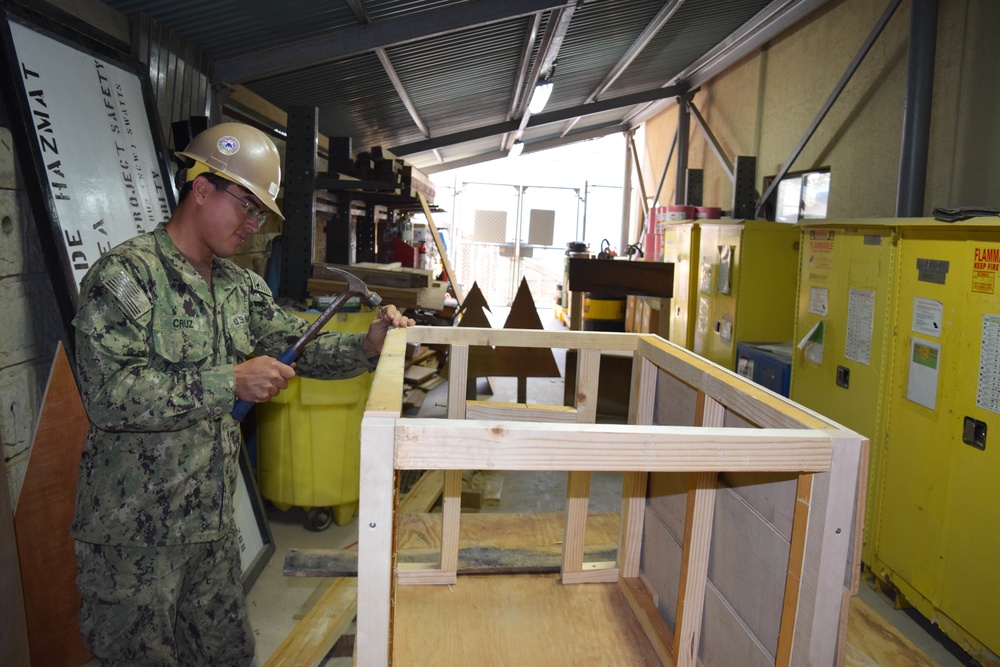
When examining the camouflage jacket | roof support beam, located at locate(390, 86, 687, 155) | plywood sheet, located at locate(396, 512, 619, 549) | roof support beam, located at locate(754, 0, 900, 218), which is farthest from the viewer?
roof support beam, located at locate(390, 86, 687, 155)

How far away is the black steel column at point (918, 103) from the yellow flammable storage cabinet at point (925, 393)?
0.90m

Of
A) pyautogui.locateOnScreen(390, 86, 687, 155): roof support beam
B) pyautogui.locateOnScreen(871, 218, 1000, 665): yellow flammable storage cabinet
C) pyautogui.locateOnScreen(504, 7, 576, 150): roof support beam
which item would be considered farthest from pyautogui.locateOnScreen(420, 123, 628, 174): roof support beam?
pyautogui.locateOnScreen(871, 218, 1000, 665): yellow flammable storage cabinet

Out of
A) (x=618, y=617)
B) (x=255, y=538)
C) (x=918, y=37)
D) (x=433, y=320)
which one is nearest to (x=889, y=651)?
(x=618, y=617)

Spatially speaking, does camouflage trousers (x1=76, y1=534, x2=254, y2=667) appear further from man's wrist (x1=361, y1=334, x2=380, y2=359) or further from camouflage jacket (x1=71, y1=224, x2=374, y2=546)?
man's wrist (x1=361, y1=334, x2=380, y2=359)

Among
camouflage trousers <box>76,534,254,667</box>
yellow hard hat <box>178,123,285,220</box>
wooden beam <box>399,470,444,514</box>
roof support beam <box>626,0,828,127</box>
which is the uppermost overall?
roof support beam <box>626,0,828,127</box>

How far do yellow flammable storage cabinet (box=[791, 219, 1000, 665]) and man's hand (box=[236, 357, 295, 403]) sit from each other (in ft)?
8.22

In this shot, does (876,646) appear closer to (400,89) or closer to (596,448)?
(596,448)

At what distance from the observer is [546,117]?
916 cm

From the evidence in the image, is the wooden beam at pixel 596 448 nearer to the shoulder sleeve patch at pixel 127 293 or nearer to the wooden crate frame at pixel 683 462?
the wooden crate frame at pixel 683 462

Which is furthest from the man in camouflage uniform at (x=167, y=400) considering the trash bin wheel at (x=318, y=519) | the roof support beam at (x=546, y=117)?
the roof support beam at (x=546, y=117)

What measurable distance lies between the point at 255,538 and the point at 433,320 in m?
3.51

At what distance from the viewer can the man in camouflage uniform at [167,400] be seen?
1.72m

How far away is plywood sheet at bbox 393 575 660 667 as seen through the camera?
1611mm

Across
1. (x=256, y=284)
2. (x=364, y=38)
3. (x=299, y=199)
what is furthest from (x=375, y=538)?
(x=364, y=38)
